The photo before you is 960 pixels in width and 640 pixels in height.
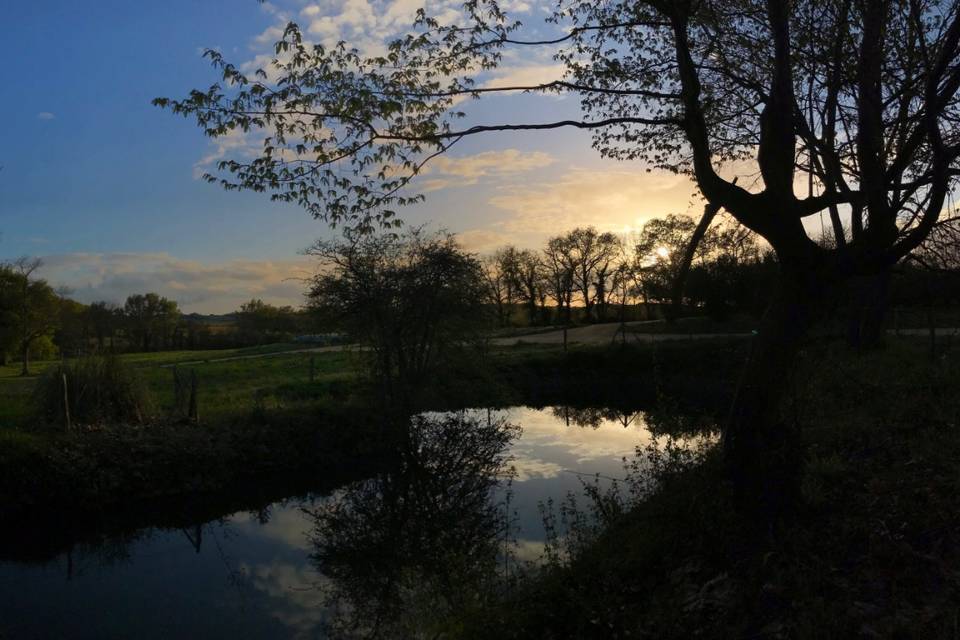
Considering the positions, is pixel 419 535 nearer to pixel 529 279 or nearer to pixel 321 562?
pixel 321 562

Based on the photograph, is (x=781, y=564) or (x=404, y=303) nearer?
(x=781, y=564)

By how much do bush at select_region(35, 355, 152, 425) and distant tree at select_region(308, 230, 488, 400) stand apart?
15.8ft

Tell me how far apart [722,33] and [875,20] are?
2215 mm

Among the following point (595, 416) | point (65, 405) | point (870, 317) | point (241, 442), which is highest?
point (870, 317)

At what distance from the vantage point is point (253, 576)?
36.1ft

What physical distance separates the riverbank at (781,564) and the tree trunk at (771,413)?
228 mm

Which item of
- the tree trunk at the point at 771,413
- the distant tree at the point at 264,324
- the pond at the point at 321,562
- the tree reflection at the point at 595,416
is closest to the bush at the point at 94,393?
the pond at the point at 321,562

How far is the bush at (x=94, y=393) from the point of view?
52.9 ft

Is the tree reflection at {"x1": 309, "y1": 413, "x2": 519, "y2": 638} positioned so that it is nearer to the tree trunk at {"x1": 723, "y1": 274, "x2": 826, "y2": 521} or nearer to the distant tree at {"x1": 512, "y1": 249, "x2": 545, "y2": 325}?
the tree trunk at {"x1": 723, "y1": 274, "x2": 826, "y2": 521}

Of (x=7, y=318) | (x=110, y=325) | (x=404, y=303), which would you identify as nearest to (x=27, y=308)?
(x=7, y=318)

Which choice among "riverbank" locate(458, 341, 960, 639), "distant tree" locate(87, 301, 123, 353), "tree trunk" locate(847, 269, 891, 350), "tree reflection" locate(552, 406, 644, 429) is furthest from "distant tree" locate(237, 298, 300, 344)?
"riverbank" locate(458, 341, 960, 639)

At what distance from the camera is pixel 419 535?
39.1ft

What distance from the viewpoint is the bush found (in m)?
16.1

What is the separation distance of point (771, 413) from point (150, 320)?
70209 mm
